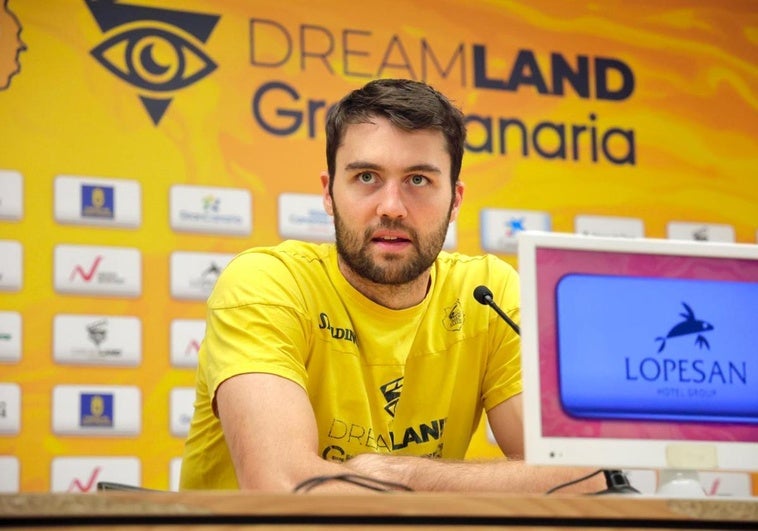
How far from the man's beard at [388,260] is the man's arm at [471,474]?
1.51ft

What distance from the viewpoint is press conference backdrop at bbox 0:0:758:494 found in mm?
3299

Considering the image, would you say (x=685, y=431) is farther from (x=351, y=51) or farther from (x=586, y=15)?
(x=586, y=15)

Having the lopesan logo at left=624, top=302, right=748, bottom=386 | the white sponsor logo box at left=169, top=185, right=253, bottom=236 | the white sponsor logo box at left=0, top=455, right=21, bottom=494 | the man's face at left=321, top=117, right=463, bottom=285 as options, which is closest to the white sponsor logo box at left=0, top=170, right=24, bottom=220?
the white sponsor logo box at left=169, top=185, right=253, bottom=236

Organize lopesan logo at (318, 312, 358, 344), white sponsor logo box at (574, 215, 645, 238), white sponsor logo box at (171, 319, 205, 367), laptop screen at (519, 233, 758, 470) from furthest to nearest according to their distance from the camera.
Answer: white sponsor logo box at (574, 215, 645, 238) < white sponsor logo box at (171, 319, 205, 367) < lopesan logo at (318, 312, 358, 344) < laptop screen at (519, 233, 758, 470)

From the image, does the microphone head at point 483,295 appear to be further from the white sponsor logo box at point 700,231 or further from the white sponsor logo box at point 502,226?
the white sponsor logo box at point 700,231

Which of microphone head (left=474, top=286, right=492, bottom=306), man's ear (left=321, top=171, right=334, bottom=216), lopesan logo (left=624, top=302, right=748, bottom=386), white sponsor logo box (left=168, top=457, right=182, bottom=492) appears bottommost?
white sponsor logo box (left=168, top=457, right=182, bottom=492)

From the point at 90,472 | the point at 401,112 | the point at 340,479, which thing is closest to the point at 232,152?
the point at 90,472

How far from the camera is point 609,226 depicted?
13.0 feet

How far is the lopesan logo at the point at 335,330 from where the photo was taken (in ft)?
6.66

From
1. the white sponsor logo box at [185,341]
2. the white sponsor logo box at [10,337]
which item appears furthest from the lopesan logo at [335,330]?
the white sponsor logo box at [10,337]

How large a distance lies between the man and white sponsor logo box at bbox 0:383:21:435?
4.32 feet

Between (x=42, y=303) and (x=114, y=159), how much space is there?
1.67 ft

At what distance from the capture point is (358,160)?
213 cm

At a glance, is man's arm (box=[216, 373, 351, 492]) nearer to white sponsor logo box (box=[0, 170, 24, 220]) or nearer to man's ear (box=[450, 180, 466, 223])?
man's ear (box=[450, 180, 466, 223])
